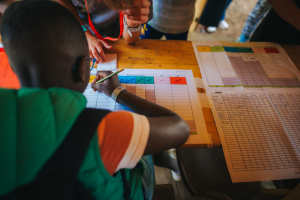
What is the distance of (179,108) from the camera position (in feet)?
2.31

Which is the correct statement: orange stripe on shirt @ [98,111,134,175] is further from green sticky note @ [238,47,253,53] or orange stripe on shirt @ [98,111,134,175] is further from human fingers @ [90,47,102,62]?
green sticky note @ [238,47,253,53]

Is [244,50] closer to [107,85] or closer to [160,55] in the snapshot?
[160,55]

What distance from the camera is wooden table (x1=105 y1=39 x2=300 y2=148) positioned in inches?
34.3

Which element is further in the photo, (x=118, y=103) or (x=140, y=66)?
(x=140, y=66)

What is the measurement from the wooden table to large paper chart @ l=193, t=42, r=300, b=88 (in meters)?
0.06

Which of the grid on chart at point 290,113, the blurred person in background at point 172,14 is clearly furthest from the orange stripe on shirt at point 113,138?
the blurred person in background at point 172,14

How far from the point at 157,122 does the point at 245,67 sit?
78cm

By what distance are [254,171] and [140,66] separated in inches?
29.4

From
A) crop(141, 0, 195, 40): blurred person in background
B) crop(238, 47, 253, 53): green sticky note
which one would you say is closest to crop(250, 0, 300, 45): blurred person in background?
crop(238, 47, 253, 53): green sticky note

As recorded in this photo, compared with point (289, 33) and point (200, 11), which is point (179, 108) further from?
point (200, 11)

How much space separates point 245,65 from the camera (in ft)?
3.00

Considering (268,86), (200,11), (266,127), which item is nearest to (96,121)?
(266,127)

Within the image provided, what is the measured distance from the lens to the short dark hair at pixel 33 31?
1.27ft

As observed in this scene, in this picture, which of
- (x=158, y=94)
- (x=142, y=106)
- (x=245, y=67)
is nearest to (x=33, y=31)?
(x=142, y=106)
